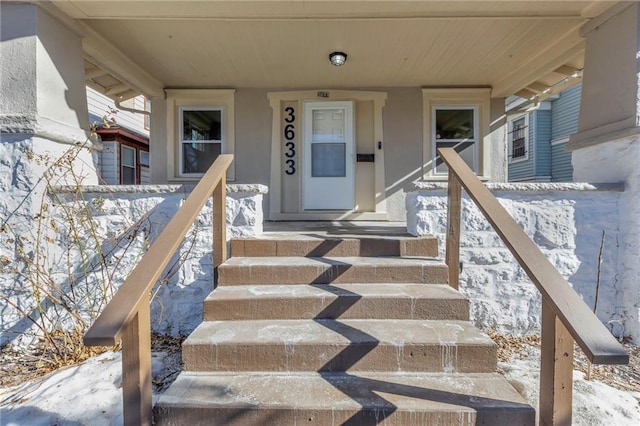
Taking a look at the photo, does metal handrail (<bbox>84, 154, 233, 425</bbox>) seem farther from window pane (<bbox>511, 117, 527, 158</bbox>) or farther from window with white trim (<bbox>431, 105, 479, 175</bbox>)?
window pane (<bbox>511, 117, 527, 158</bbox>)

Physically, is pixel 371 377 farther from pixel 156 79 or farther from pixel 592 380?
pixel 156 79

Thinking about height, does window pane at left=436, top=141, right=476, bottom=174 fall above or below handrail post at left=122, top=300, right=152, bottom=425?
above

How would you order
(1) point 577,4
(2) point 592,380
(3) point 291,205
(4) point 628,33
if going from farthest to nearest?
(3) point 291,205 < (1) point 577,4 < (4) point 628,33 < (2) point 592,380

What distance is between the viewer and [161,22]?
328 cm

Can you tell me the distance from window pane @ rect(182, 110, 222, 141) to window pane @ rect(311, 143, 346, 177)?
4.80 feet

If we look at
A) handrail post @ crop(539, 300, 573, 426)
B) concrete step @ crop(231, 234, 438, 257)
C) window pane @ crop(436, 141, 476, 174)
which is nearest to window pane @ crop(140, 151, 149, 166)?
concrete step @ crop(231, 234, 438, 257)

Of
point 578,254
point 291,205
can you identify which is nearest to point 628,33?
point 578,254

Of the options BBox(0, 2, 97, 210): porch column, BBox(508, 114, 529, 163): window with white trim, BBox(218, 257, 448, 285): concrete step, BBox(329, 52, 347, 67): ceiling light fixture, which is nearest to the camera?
BBox(218, 257, 448, 285): concrete step

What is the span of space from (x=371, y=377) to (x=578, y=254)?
7.13 ft

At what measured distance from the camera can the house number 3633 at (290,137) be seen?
4.99 m

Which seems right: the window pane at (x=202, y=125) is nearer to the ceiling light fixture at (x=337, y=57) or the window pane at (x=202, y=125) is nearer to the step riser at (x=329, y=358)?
the ceiling light fixture at (x=337, y=57)

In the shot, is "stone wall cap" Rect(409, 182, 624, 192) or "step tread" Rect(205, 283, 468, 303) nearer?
"step tread" Rect(205, 283, 468, 303)

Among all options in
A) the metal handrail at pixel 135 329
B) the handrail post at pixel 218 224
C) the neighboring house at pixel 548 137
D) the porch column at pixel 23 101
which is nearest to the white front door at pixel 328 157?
the handrail post at pixel 218 224

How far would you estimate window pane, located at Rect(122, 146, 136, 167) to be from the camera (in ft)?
26.9
